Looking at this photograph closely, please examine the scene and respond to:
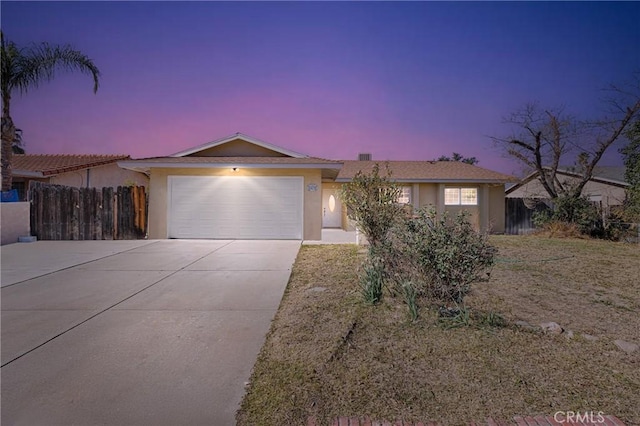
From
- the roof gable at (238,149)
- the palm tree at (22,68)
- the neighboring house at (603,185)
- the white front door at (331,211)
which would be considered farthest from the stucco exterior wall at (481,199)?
the palm tree at (22,68)

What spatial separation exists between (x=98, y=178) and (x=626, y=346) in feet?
72.8

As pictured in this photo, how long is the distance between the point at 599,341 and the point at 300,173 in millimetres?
10243

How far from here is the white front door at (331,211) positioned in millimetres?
19469

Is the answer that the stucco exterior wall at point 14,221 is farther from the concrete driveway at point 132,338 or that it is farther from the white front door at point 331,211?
the white front door at point 331,211

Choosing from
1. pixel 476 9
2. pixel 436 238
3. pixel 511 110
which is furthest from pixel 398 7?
pixel 436 238

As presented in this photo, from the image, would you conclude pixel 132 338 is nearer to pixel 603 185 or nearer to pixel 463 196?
pixel 463 196

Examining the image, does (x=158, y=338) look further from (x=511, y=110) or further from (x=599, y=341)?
(x=511, y=110)

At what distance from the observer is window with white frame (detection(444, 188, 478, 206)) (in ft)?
59.9

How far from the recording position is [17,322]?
4383 millimetres

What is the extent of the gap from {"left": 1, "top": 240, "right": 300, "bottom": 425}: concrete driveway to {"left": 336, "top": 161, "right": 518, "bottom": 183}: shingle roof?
37.8 feet

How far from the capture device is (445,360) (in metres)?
3.26

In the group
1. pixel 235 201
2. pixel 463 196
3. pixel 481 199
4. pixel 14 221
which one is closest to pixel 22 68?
pixel 14 221

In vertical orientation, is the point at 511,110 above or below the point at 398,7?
below

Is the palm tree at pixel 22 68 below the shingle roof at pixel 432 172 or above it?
above
